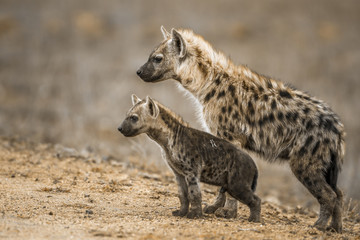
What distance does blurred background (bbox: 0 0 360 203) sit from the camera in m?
16.4

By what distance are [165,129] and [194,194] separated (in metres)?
0.77

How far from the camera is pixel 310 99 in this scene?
244 inches

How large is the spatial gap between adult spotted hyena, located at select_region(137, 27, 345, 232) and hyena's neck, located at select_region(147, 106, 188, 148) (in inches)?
21.9

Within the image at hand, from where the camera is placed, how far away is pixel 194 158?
18.3ft

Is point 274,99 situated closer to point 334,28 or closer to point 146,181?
point 146,181

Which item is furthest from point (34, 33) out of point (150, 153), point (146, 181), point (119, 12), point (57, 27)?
point (146, 181)

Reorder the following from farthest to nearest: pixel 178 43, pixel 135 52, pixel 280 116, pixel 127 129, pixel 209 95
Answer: pixel 135 52 → pixel 178 43 → pixel 209 95 → pixel 280 116 → pixel 127 129

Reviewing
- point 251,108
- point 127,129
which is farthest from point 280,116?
point 127,129

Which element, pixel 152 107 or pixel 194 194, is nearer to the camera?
pixel 194 194

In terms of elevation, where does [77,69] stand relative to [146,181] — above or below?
above

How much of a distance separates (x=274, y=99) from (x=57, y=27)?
797 inches

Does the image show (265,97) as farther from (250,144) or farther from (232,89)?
(250,144)

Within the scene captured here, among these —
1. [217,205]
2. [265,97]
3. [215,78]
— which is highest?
[215,78]

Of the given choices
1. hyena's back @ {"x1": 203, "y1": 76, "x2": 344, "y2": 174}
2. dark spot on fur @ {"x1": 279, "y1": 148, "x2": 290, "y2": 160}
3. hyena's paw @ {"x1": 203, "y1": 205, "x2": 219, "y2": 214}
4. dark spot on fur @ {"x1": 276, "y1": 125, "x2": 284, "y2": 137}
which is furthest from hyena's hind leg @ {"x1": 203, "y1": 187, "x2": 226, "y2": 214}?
dark spot on fur @ {"x1": 276, "y1": 125, "x2": 284, "y2": 137}
